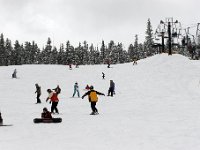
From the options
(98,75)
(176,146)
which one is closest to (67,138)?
(176,146)

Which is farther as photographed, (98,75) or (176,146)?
(98,75)

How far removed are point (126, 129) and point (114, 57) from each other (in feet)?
402

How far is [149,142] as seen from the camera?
12.0m

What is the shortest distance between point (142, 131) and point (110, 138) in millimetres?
1975

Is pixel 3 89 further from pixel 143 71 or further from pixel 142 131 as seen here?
pixel 142 131

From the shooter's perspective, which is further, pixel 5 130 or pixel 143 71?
pixel 143 71

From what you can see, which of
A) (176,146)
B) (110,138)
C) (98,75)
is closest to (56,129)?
(110,138)

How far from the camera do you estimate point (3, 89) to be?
131 feet

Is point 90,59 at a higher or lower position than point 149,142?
higher

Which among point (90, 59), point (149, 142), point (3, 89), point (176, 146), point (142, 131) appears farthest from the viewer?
point (90, 59)

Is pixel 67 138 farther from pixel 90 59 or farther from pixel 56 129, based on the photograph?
pixel 90 59

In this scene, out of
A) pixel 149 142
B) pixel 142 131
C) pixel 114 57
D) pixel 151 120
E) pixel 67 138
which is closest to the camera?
pixel 149 142

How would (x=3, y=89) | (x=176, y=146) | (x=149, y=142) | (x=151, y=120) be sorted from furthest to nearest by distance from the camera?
(x=3, y=89) → (x=151, y=120) → (x=149, y=142) → (x=176, y=146)

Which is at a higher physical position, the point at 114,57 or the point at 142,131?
the point at 114,57
